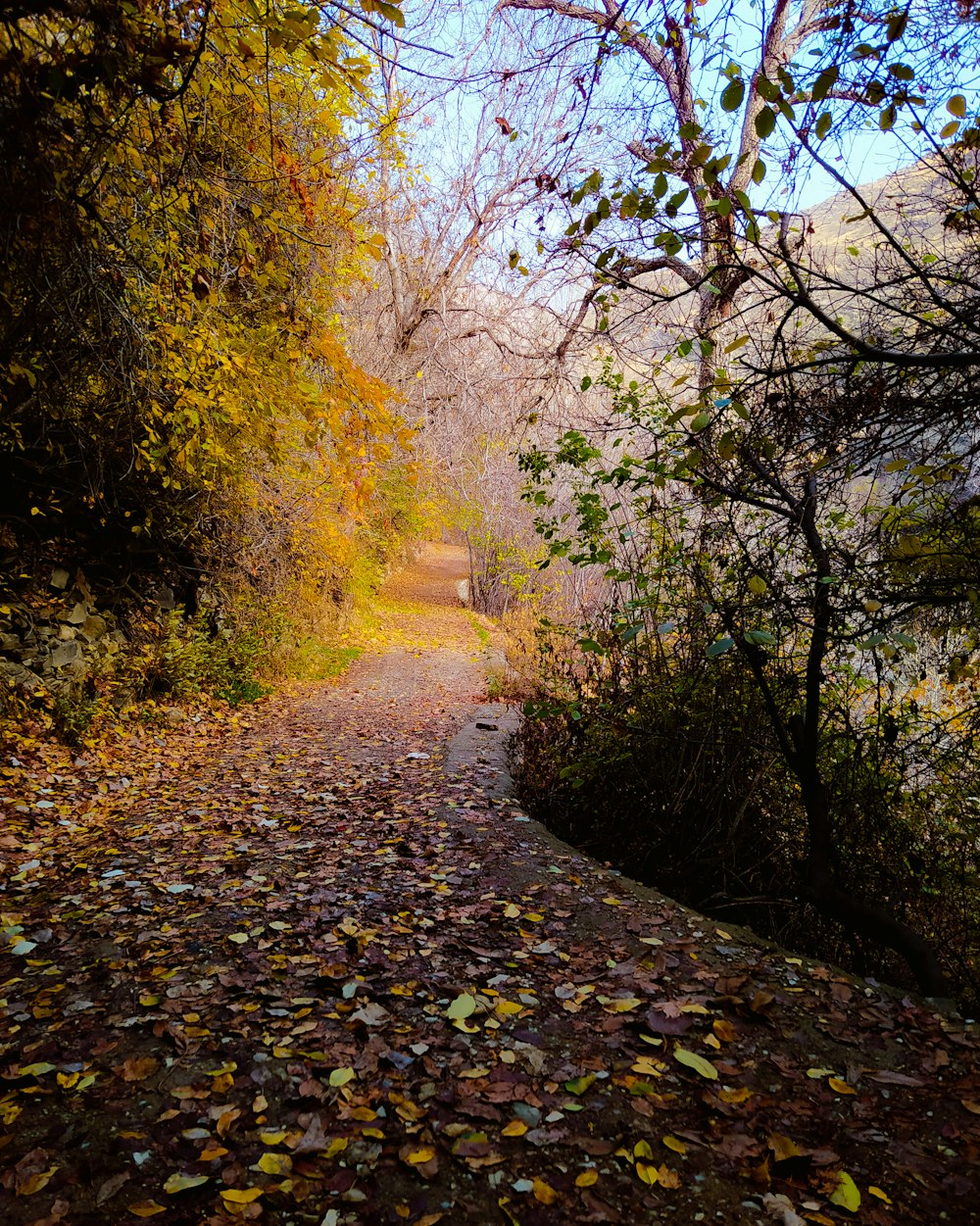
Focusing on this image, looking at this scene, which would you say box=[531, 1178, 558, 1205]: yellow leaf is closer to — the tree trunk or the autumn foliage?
the tree trunk

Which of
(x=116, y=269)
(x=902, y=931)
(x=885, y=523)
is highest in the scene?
(x=116, y=269)

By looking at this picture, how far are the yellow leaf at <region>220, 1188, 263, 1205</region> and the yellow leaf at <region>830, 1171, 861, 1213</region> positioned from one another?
1.60m

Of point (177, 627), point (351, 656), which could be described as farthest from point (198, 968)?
point (351, 656)

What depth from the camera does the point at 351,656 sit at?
452 inches

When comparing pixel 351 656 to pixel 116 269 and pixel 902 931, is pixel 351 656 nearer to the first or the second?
pixel 116 269

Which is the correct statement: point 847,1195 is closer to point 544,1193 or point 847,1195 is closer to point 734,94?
point 544,1193

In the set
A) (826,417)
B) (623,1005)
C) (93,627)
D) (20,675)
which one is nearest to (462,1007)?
(623,1005)

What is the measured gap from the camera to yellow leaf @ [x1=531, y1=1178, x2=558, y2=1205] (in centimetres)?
194

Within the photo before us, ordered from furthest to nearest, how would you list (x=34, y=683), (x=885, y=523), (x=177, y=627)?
1. (x=177, y=627)
2. (x=34, y=683)
3. (x=885, y=523)

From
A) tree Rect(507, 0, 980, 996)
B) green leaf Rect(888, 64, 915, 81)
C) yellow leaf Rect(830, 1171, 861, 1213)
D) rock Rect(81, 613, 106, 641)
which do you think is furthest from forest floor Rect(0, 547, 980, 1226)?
green leaf Rect(888, 64, 915, 81)

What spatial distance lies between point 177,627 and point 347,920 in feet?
16.4

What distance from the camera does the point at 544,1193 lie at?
6.44 feet

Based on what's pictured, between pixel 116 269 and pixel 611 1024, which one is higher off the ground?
pixel 116 269

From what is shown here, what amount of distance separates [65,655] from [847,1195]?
6310 millimetres
